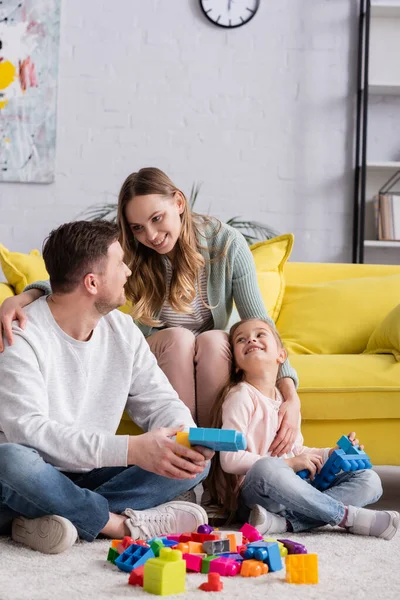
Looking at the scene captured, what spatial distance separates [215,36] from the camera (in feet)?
12.5

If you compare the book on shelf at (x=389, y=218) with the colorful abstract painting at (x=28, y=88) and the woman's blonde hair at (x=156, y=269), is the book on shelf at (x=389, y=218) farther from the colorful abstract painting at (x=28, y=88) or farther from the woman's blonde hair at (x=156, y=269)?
the woman's blonde hair at (x=156, y=269)

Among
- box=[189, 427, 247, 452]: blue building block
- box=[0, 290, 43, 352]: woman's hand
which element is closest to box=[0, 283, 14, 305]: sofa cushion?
box=[0, 290, 43, 352]: woman's hand

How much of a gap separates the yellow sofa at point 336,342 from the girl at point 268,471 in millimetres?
138

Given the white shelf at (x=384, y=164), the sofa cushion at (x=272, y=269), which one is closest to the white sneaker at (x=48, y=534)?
the sofa cushion at (x=272, y=269)

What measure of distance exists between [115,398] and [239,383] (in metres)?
0.36

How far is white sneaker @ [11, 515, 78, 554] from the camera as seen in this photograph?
5.15 feet

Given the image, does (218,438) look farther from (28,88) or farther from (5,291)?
(28,88)

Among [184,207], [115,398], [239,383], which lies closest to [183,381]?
[239,383]

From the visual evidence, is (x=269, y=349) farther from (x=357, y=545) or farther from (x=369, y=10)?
(x=369, y=10)

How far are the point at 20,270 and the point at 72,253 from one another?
2.93 ft

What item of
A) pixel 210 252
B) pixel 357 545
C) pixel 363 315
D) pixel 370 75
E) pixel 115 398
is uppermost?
pixel 370 75

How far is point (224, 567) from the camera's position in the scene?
4.76 feet

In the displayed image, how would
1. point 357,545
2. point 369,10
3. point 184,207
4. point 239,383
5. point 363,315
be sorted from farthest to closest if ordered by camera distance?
point 369,10, point 363,315, point 184,207, point 239,383, point 357,545

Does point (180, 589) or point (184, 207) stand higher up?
point (184, 207)
